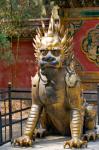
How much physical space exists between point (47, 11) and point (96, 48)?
191cm

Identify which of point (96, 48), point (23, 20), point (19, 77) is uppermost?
point (23, 20)

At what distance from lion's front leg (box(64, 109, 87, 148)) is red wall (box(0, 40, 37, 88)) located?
25.4ft

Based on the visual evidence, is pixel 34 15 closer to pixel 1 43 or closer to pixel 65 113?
pixel 1 43

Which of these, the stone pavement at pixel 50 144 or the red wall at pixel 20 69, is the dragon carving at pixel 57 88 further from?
the red wall at pixel 20 69

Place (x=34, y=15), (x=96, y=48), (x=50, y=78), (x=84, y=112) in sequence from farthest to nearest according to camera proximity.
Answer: (x=34, y=15)
(x=96, y=48)
(x=84, y=112)
(x=50, y=78)

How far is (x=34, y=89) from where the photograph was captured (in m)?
4.46

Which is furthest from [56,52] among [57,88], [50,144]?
[50,144]

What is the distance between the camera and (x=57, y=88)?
4.38 metres

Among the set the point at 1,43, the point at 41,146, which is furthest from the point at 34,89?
the point at 1,43

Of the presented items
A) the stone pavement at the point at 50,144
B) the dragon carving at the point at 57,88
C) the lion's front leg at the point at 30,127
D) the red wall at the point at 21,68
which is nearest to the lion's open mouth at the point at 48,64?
the dragon carving at the point at 57,88

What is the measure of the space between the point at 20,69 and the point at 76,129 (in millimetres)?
8020

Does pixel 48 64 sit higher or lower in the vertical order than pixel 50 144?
higher

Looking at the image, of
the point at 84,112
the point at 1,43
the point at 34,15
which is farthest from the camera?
the point at 34,15

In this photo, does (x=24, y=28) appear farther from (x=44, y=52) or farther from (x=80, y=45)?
(x=44, y=52)
